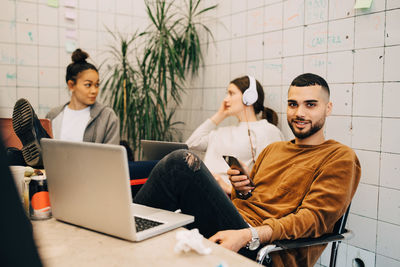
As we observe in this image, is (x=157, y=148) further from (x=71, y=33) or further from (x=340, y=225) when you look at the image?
(x=71, y=33)

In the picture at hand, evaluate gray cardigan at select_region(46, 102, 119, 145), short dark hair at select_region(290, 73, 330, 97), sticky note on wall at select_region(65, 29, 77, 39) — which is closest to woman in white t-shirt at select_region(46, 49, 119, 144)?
gray cardigan at select_region(46, 102, 119, 145)

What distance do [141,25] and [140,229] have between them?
2.89 meters

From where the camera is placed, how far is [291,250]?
1368 millimetres

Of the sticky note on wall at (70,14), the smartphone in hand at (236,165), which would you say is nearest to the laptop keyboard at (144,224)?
the smartphone in hand at (236,165)

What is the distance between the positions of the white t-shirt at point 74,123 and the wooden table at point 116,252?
1.87 m

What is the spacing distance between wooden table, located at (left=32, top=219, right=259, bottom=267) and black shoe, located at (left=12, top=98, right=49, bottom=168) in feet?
1.76

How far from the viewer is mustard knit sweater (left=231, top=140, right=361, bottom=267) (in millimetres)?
1320

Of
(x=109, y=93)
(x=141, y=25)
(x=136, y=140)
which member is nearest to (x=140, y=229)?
(x=136, y=140)

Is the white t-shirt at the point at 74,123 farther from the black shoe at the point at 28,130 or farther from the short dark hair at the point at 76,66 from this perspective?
the black shoe at the point at 28,130

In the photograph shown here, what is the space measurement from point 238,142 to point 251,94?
327 millimetres

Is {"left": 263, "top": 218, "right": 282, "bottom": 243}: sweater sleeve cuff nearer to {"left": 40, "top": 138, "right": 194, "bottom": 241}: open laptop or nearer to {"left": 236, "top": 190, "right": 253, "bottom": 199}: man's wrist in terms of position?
{"left": 236, "top": 190, "right": 253, "bottom": 199}: man's wrist

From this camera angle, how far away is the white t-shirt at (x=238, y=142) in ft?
7.22

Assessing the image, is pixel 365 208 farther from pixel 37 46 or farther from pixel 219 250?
pixel 37 46

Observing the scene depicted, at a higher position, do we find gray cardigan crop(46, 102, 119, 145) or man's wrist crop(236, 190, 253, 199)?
gray cardigan crop(46, 102, 119, 145)
